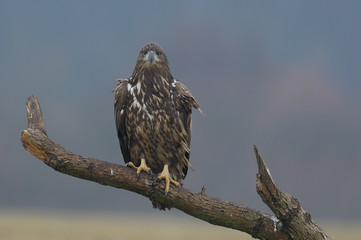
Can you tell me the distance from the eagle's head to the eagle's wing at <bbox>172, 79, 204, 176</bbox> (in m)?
0.29

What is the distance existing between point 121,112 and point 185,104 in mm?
755

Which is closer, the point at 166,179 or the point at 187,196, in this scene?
the point at 187,196

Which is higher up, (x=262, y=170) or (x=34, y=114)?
(x=34, y=114)

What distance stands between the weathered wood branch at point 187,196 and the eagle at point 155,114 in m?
0.34

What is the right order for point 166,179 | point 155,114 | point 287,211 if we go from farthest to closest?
point 155,114 < point 166,179 < point 287,211

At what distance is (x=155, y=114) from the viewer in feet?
17.3

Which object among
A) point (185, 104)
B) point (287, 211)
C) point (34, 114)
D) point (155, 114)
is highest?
point (185, 104)

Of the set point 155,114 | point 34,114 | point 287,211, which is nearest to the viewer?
point 287,211

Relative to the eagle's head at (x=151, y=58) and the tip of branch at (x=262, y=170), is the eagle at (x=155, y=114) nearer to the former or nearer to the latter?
the eagle's head at (x=151, y=58)

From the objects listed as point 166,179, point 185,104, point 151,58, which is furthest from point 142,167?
point 151,58

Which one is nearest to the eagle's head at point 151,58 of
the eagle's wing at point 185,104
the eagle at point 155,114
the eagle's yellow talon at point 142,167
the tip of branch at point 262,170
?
the eagle at point 155,114

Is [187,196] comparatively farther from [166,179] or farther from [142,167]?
[142,167]

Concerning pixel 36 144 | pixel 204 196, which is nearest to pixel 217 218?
pixel 204 196

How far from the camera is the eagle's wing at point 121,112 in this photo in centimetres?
549
